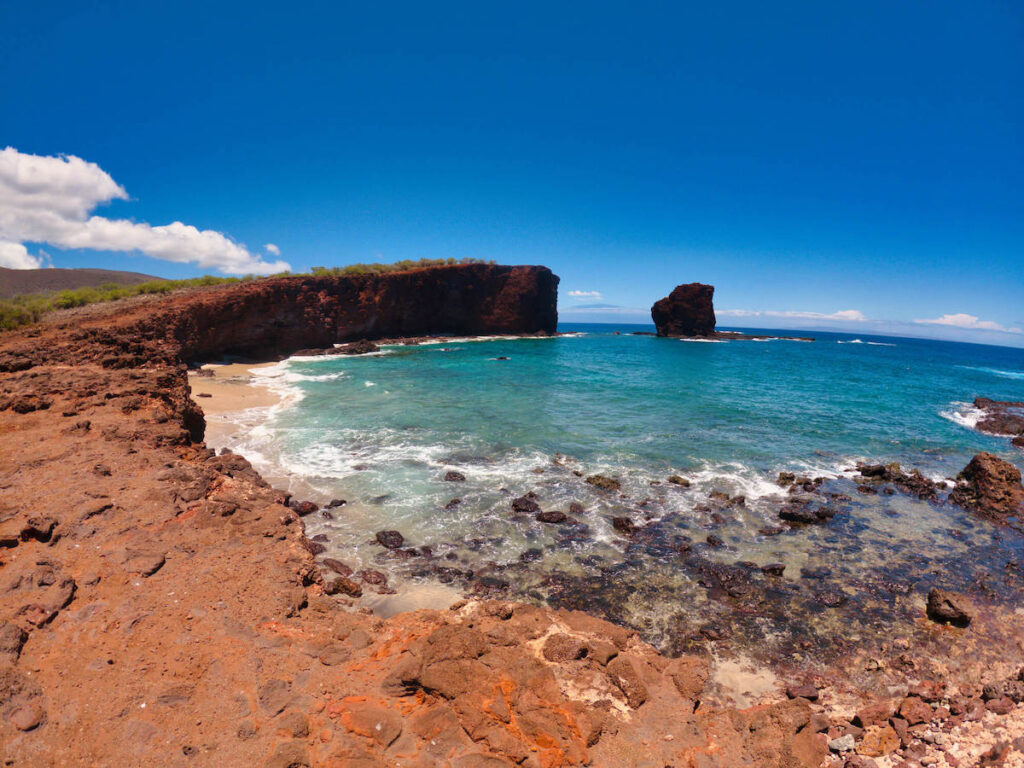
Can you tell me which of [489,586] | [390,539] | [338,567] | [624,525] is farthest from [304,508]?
[624,525]

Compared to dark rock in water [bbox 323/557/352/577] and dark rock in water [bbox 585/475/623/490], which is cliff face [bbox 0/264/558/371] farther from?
dark rock in water [bbox 585/475/623/490]

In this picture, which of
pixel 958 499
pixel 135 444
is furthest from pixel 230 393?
pixel 958 499

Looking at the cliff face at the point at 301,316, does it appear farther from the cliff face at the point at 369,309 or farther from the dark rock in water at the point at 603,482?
the dark rock in water at the point at 603,482

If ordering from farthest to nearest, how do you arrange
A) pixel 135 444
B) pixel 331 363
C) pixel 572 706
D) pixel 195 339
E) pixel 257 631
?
pixel 331 363, pixel 195 339, pixel 135 444, pixel 257 631, pixel 572 706

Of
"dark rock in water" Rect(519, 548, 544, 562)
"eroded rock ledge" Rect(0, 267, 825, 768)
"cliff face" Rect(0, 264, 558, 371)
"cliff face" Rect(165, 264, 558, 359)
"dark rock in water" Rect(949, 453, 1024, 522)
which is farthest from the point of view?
"cliff face" Rect(165, 264, 558, 359)

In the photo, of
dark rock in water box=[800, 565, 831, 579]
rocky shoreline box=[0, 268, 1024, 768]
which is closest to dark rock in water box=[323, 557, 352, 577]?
rocky shoreline box=[0, 268, 1024, 768]

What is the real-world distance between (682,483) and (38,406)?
→ 17.3 metres

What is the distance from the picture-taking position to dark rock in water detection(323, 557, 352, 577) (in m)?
8.63

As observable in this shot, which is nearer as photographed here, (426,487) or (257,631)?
(257,631)

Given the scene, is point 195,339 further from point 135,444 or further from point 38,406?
point 135,444

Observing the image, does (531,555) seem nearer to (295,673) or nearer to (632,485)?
(632,485)

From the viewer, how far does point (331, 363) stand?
3941 centimetres

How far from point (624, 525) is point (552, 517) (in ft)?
5.97

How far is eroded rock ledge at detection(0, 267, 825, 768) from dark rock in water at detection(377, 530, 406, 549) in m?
2.25
